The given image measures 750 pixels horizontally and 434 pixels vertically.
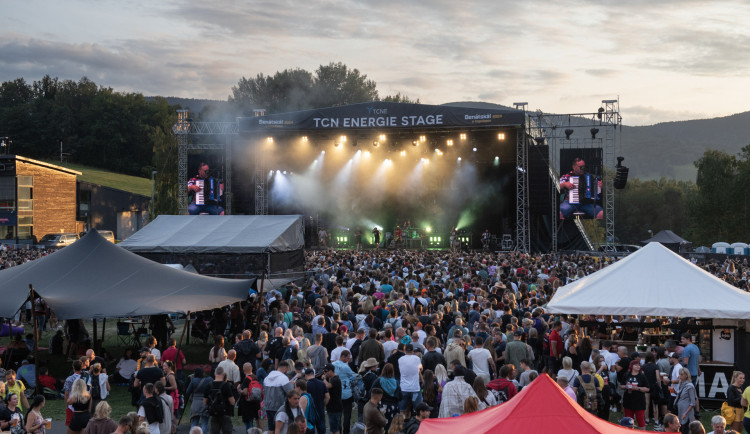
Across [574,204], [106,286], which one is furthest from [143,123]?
[106,286]

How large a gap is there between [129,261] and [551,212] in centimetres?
2398

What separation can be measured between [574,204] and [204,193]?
17455mm

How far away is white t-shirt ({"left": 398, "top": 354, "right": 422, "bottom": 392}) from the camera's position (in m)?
9.16

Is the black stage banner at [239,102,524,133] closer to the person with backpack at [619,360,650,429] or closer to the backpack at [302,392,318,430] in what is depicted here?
the person with backpack at [619,360,650,429]

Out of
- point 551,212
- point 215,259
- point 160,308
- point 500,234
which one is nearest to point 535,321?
point 160,308

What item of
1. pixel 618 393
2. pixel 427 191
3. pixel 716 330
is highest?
pixel 427 191

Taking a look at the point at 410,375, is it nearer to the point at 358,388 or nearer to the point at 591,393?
the point at 358,388

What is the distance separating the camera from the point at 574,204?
33.2 m

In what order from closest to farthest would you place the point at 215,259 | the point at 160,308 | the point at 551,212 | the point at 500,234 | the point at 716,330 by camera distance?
the point at 716,330
the point at 160,308
the point at 215,259
the point at 551,212
the point at 500,234

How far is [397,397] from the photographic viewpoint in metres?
9.07

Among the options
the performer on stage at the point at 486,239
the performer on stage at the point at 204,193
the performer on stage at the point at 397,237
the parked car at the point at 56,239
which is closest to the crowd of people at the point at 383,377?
the performer on stage at the point at 486,239

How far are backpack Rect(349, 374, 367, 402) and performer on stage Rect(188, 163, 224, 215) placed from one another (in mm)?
27342

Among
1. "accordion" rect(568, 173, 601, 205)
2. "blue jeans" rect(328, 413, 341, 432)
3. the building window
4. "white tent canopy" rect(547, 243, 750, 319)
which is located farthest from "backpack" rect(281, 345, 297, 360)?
the building window

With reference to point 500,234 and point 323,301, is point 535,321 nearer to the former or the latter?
point 323,301
